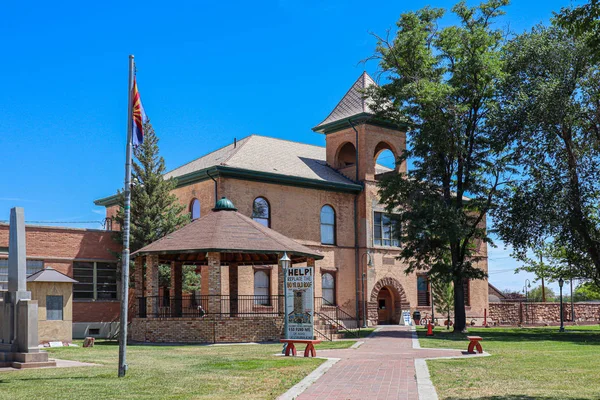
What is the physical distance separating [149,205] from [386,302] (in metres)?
16.9

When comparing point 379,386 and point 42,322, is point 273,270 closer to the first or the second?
point 42,322

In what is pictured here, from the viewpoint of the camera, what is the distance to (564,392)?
11617mm

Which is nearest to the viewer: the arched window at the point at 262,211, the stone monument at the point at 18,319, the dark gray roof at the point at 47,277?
the stone monument at the point at 18,319

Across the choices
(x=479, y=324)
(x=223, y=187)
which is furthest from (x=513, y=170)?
(x=479, y=324)

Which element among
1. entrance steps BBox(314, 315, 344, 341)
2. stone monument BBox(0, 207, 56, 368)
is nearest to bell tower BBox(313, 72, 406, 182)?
entrance steps BBox(314, 315, 344, 341)

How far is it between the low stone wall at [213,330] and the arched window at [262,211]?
993cm

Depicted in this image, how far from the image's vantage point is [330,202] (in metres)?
40.3

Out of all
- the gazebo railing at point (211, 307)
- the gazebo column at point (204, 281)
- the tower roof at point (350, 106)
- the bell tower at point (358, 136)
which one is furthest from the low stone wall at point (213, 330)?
the tower roof at point (350, 106)

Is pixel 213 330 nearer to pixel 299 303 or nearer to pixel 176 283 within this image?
pixel 176 283

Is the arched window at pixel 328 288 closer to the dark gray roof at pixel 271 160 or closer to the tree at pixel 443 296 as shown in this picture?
the dark gray roof at pixel 271 160

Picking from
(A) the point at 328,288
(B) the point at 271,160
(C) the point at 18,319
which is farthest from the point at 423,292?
(C) the point at 18,319

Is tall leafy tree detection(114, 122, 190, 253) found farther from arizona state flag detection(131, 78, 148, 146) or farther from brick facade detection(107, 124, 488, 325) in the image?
arizona state flag detection(131, 78, 148, 146)

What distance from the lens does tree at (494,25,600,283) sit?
30469 millimetres

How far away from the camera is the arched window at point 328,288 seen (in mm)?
39406
